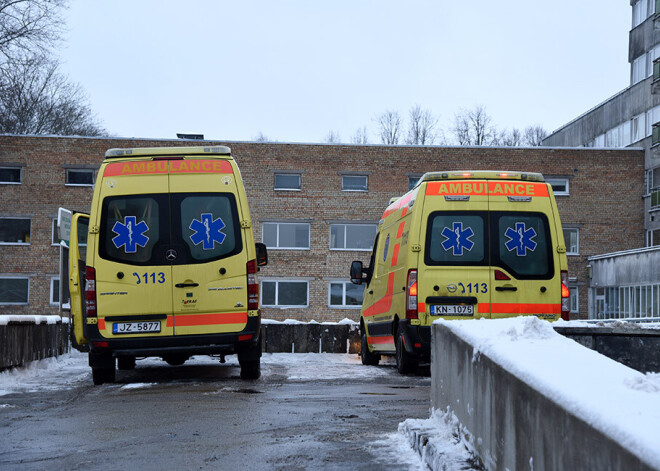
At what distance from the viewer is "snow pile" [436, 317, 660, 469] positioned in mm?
2594

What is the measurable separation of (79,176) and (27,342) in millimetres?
30168

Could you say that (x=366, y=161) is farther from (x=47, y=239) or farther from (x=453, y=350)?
(x=453, y=350)

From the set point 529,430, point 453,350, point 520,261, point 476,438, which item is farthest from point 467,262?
point 529,430

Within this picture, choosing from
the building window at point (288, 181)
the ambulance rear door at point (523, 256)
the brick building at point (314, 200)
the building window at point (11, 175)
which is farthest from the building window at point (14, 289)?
the ambulance rear door at point (523, 256)

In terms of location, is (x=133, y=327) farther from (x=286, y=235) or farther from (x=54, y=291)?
(x=54, y=291)

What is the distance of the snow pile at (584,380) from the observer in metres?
2.59

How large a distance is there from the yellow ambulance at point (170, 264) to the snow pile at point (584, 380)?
726 cm

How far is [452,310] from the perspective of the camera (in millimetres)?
12875

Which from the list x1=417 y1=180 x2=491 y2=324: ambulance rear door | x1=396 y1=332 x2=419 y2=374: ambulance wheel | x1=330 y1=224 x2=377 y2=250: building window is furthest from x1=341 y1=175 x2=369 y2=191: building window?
x1=417 y1=180 x2=491 y2=324: ambulance rear door

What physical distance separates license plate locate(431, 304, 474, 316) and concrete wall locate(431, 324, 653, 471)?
20.0 ft

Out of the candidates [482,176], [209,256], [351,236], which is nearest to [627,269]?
[351,236]

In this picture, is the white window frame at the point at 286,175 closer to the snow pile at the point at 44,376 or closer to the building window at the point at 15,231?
the building window at the point at 15,231

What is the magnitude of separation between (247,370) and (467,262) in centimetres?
307

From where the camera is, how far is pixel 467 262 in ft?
42.3
